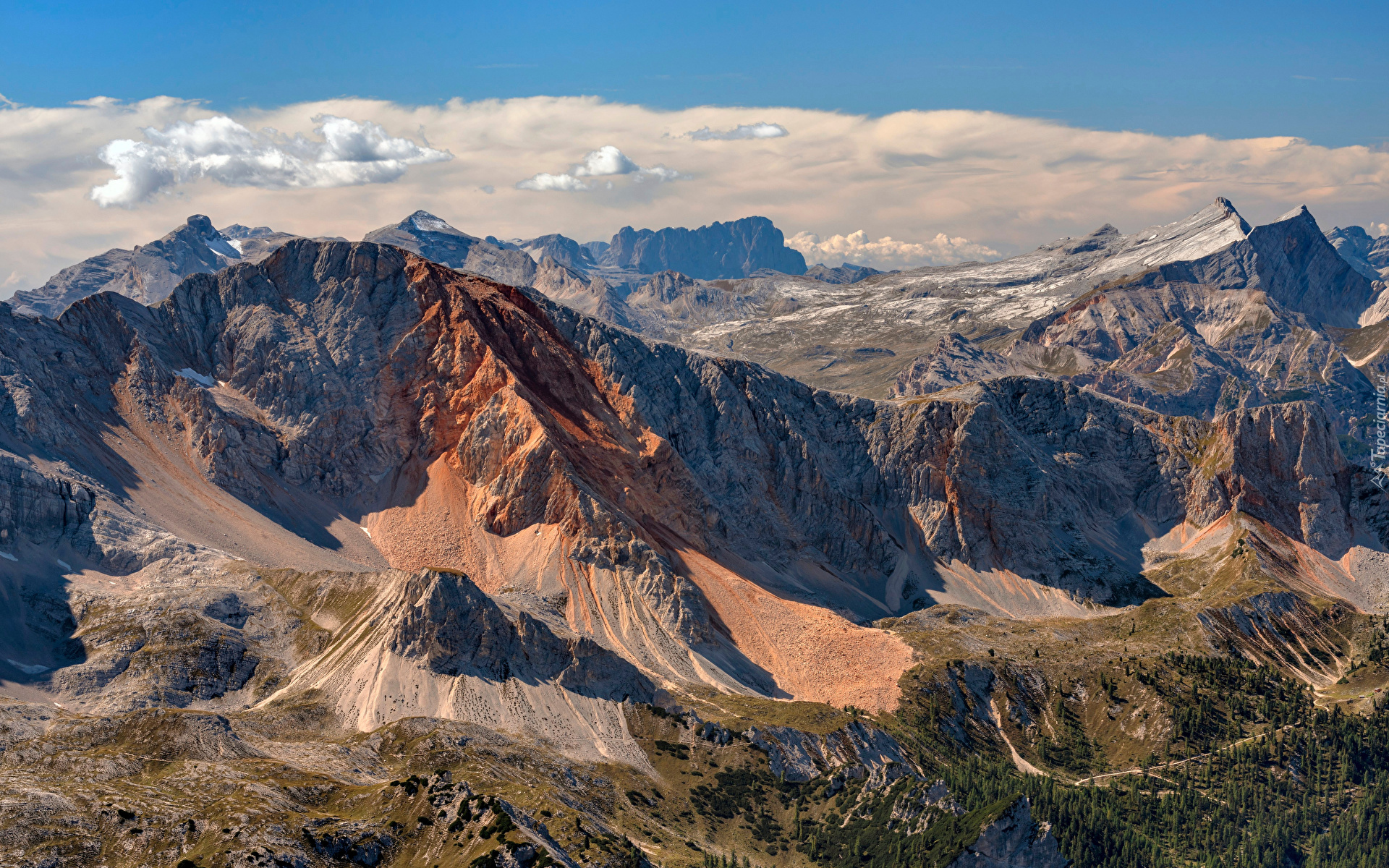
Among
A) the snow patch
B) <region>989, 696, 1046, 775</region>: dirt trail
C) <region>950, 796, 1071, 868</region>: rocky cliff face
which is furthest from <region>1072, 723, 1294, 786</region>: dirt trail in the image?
the snow patch

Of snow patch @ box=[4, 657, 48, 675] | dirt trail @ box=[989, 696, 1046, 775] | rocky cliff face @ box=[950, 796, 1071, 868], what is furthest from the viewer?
dirt trail @ box=[989, 696, 1046, 775]

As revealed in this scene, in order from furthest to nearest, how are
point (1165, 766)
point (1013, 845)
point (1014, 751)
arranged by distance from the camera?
point (1014, 751) → point (1165, 766) → point (1013, 845)

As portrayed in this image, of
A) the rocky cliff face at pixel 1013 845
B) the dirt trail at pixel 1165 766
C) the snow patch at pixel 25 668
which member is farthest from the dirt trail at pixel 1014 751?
the snow patch at pixel 25 668

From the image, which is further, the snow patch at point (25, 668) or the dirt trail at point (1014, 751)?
the dirt trail at point (1014, 751)

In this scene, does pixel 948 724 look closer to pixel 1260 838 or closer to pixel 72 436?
pixel 1260 838

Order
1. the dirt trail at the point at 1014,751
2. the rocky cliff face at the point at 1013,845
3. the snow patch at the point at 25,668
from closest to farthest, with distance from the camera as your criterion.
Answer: the rocky cliff face at the point at 1013,845, the snow patch at the point at 25,668, the dirt trail at the point at 1014,751

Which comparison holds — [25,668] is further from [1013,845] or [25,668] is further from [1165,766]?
[1165,766]

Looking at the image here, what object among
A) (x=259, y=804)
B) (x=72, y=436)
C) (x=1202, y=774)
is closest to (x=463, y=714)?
(x=259, y=804)

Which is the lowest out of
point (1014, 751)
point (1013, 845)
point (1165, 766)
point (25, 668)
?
point (1165, 766)

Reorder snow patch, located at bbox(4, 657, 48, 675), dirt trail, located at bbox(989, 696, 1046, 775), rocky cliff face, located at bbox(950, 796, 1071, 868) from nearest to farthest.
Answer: rocky cliff face, located at bbox(950, 796, 1071, 868), snow patch, located at bbox(4, 657, 48, 675), dirt trail, located at bbox(989, 696, 1046, 775)

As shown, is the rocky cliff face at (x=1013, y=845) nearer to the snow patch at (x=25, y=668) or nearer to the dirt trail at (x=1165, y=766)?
the dirt trail at (x=1165, y=766)

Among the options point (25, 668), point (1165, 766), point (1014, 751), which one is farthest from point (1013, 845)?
point (25, 668)

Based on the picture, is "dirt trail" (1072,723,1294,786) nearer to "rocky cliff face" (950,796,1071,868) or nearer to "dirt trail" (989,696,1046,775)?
"dirt trail" (989,696,1046,775)
